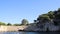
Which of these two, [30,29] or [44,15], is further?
[30,29]

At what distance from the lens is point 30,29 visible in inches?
5595

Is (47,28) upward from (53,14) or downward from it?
downward

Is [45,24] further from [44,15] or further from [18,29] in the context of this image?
[18,29]

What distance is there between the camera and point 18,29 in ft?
481

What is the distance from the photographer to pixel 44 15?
132 metres

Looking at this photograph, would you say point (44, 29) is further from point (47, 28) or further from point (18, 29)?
point (18, 29)

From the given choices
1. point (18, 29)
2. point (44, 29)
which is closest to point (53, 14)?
point (44, 29)

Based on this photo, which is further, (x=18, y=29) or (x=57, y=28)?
(x=18, y=29)

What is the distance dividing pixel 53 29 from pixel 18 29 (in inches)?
1146

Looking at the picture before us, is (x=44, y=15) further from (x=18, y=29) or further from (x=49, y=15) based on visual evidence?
(x=18, y=29)

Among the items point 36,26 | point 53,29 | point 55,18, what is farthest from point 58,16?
point 36,26

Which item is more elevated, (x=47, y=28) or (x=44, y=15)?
(x=44, y=15)

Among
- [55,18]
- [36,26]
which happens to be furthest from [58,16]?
[36,26]

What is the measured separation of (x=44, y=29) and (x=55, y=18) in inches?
480
